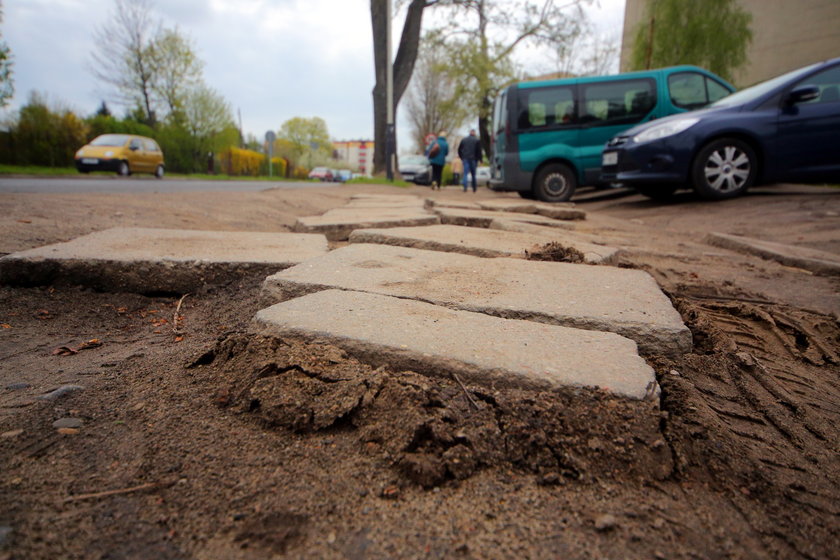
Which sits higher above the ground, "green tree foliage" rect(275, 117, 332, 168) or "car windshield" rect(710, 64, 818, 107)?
"green tree foliage" rect(275, 117, 332, 168)

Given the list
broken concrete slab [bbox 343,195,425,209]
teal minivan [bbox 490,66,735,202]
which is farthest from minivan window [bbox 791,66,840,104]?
broken concrete slab [bbox 343,195,425,209]

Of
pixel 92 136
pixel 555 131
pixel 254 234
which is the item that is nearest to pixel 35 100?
pixel 92 136

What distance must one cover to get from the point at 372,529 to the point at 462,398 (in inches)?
11.9

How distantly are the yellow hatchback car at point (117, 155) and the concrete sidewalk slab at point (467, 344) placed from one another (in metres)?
16.2

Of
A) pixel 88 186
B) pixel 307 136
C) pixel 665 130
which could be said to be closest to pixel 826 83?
pixel 665 130

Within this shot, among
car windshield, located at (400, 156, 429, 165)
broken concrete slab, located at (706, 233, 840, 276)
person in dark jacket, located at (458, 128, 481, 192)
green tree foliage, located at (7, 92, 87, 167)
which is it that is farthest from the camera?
car windshield, located at (400, 156, 429, 165)

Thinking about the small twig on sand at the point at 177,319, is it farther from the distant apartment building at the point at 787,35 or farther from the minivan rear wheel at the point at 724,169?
the distant apartment building at the point at 787,35

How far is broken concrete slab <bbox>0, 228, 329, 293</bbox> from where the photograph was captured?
174 cm

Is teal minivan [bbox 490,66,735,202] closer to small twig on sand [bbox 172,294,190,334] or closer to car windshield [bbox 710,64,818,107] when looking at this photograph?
car windshield [bbox 710,64,818,107]

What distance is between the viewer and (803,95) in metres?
5.05

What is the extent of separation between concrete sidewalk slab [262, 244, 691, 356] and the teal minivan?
6.50m

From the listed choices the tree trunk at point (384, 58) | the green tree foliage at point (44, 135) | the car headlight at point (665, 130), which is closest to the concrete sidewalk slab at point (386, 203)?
the car headlight at point (665, 130)

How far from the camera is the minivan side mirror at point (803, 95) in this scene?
197 inches

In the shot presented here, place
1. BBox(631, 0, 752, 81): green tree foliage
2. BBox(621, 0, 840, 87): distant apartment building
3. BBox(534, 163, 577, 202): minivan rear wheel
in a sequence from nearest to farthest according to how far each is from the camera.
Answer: BBox(534, 163, 577, 202): minivan rear wheel
BBox(621, 0, 840, 87): distant apartment building
BBox(631, 0, 752, 81): green tree foliage
